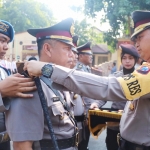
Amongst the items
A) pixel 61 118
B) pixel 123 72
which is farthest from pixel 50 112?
pixel 123 72

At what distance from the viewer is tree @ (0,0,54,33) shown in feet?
118

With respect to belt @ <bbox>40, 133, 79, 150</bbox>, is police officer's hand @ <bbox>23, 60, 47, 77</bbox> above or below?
above

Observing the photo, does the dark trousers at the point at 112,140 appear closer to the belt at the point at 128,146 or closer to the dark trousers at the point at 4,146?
the belt at the point at 128,146

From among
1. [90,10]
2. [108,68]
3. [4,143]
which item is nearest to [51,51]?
[4,143]

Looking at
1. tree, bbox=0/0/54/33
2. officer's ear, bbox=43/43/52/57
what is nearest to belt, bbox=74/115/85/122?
officer's ear, bbox=43/43/52/57

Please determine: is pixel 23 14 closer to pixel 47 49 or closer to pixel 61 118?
pixel 47 49

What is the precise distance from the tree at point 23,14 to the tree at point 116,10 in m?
23.3

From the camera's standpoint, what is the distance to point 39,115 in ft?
5.92

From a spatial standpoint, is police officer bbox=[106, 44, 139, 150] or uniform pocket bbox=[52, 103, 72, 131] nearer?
uniform pocket bbox=[52, 103, 72, 131]

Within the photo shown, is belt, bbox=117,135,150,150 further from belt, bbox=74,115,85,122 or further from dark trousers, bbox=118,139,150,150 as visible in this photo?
belt, bbox=74,115,85,122

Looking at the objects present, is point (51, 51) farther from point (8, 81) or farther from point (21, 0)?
point (21, 0)

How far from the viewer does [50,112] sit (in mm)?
1918

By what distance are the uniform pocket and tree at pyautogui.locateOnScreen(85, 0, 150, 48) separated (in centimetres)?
1153

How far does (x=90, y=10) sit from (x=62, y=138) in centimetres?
1299
